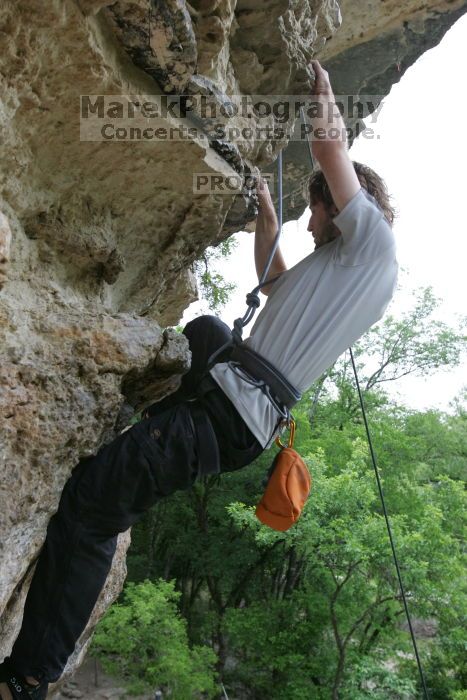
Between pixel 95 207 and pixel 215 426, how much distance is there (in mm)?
1325

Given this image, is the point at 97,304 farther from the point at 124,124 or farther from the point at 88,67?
the point at 88,67

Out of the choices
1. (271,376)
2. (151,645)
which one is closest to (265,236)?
(271,376)

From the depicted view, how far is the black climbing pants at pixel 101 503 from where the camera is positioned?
225 cm

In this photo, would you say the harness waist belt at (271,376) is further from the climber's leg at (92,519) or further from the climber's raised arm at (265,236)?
the climber's raised arm at (265,236)

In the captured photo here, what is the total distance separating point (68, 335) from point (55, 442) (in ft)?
1.50

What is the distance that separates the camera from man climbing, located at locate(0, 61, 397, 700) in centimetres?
227

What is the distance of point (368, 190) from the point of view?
8.92 feet

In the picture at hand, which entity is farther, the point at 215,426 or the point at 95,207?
the point at 95,207

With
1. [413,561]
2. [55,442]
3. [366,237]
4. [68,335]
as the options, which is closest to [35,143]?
[68,335]

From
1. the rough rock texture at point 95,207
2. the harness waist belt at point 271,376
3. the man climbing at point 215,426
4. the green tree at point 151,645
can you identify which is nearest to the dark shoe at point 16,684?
the man climbing at point 215,426

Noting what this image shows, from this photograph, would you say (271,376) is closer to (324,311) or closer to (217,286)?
(324,311)

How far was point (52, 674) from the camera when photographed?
2.23 meters

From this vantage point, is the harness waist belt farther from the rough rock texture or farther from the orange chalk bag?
the rough rock texture

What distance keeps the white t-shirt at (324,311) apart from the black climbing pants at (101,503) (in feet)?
0.31
